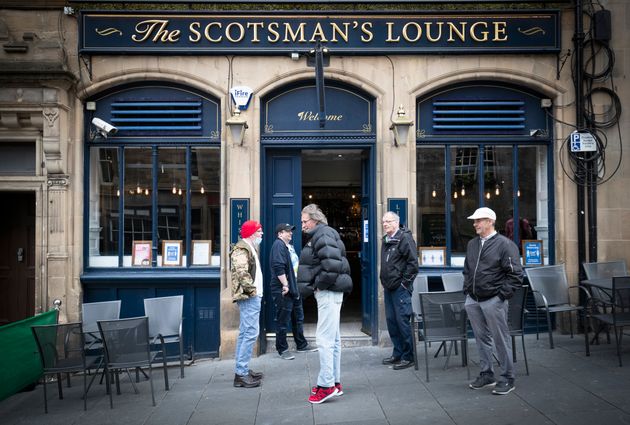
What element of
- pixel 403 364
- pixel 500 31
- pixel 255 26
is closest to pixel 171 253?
pixel 255 26

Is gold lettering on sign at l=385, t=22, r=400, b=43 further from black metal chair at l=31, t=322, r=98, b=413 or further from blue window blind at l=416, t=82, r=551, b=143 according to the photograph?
black metal chair at l=31, t=322, r=98, b=413

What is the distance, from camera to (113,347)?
6.28 metres

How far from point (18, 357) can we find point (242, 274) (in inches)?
116

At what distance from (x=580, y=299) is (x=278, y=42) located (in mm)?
6005

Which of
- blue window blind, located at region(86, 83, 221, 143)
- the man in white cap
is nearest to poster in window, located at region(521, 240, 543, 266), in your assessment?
the man in white cap

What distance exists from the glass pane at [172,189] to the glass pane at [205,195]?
16cm

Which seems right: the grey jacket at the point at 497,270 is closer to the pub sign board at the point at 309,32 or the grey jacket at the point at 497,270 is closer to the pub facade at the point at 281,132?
the pub facade at the point at 281,132

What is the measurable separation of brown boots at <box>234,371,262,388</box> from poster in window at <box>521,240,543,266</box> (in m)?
4.76

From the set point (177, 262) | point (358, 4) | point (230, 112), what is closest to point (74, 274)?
point (177, 262)

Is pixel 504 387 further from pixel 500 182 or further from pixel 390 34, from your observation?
pixel 390 34

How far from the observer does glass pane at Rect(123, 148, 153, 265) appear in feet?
29.0

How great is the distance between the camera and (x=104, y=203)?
8.86 m

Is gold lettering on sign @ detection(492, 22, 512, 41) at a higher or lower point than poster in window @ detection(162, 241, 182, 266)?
higher

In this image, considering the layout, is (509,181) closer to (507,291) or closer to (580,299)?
(580,299)
